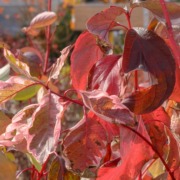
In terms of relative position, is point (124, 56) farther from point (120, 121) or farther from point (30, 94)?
point (30, 94)

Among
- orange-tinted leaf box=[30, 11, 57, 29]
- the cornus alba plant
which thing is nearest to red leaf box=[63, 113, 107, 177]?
the cornus alba plant

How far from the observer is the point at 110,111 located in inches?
21.1

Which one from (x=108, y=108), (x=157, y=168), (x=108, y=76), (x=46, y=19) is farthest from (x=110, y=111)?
(x=46, y=19)

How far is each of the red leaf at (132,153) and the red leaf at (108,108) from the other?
0.21ft

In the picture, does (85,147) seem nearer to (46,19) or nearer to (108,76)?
(108,76)

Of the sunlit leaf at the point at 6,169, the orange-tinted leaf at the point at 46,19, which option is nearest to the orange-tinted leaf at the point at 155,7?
the sunlit leaf at the point at 6,169

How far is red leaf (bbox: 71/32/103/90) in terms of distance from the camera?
70 centimetres

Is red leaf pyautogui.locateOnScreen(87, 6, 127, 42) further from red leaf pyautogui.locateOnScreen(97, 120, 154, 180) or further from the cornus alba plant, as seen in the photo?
red leaf pyautogui.locateOnScreen(97, 120, 154, 180)

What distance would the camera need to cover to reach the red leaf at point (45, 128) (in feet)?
1.80

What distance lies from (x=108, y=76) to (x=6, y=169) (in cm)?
16

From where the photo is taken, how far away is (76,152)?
Result: 576 millimetres

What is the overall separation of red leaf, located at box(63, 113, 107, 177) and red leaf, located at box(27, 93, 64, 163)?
0.02m

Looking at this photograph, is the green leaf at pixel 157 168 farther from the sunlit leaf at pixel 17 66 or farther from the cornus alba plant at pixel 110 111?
the sunlit leaf at pixel 17 66

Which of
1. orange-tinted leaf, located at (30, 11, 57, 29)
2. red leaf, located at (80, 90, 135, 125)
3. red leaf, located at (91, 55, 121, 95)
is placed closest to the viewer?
red leaf, located at (80, 90, 135, 125)
